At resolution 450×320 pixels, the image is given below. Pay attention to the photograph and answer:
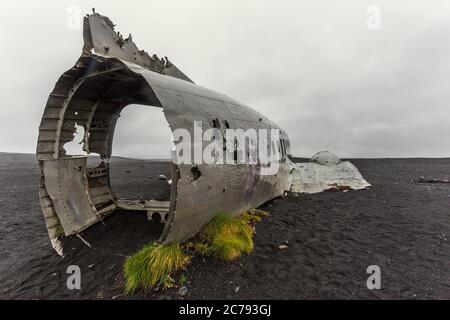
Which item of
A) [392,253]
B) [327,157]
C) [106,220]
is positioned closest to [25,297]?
[106,220]

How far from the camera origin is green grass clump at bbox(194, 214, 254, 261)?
7.30m

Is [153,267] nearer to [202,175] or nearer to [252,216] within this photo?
[202,175]

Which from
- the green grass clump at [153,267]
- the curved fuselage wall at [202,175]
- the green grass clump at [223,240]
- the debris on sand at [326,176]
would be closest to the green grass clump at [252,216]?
the curved fuselage wall at [202,175]

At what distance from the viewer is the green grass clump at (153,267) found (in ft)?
20.5

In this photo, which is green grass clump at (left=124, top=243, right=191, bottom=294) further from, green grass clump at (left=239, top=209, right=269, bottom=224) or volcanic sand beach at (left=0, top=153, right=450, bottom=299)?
green grass clump at (left=239, top=209, right=269, bottom=224)

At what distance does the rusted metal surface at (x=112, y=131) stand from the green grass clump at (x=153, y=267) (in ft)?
1.59

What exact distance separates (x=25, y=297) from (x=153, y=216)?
417cm

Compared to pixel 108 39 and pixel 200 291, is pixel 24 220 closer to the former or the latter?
pixel 108 39

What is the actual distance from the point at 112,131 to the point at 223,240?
6.95 m

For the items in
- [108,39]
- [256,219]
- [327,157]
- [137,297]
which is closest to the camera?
[137,297]

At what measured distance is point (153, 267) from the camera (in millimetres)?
6344

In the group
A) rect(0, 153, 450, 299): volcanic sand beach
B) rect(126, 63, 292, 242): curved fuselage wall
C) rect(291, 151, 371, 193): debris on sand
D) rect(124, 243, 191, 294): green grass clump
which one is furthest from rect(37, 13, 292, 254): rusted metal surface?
rect(291, 151, 371, 193): debris on sand

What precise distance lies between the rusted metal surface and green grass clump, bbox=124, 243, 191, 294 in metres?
0.48

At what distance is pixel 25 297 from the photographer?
6332 mm
